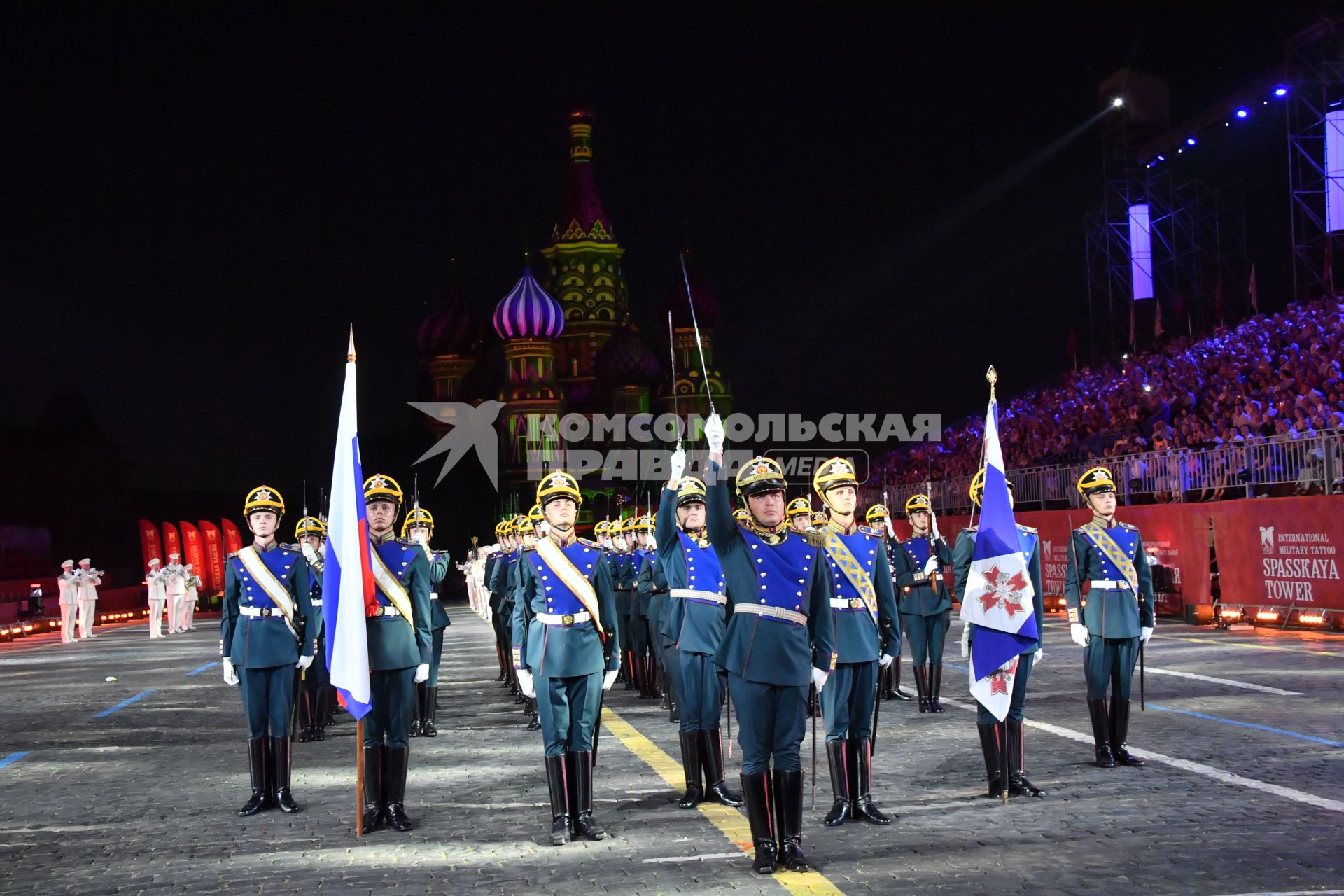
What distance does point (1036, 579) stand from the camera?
31.1ft

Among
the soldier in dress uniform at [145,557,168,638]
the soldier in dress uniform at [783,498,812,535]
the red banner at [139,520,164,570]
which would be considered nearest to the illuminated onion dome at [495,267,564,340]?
the red banner at [139,520,164,570]

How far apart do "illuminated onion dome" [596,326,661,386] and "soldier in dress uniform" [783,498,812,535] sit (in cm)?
6518

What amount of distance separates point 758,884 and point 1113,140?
40.9 m

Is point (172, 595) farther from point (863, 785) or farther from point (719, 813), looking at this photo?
point (863, 785)

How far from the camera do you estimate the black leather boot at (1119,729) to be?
954 centimetres

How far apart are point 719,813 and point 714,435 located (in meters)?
3.06

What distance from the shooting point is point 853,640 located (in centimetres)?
839

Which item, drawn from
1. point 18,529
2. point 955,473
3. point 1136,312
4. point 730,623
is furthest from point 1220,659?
point 18,529

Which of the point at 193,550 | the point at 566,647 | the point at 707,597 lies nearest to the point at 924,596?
the point at 707,597

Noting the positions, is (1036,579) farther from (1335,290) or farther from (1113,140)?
(1113,140)

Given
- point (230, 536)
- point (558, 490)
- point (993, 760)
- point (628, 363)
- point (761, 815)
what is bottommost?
point (993, 760)

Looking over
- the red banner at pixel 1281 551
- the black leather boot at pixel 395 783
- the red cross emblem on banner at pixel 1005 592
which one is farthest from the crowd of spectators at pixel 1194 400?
the black leather boot at pixel 395 783

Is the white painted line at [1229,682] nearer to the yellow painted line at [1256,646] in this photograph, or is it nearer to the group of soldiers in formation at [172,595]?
the yellow painted line at [1256,646]

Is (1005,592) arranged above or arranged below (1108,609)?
above
